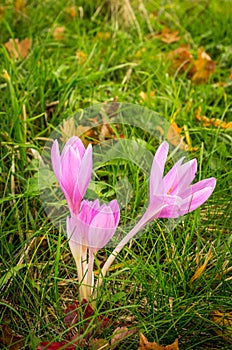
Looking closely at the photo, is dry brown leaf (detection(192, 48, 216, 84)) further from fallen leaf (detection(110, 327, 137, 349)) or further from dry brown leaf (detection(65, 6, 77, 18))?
fallen leaf (detection(110, 327, 137, 349))

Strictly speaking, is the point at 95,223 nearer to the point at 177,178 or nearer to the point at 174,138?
the point at 177,178

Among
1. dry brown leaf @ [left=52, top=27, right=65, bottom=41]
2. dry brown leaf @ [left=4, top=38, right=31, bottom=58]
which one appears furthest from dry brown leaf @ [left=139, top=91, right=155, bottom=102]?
dry brown leaf @ [left=52, top=27, right=65, bottom=41]

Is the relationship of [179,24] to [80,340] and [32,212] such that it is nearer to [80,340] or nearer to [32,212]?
[32,212]

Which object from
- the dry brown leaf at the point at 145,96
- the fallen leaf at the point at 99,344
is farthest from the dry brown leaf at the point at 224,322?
the dry brown leaf at the point at 145,96

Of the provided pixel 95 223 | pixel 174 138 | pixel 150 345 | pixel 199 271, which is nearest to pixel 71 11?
pixel 174 138

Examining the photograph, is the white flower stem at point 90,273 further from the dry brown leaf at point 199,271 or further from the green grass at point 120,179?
the dry brown leaf at point 199,271
